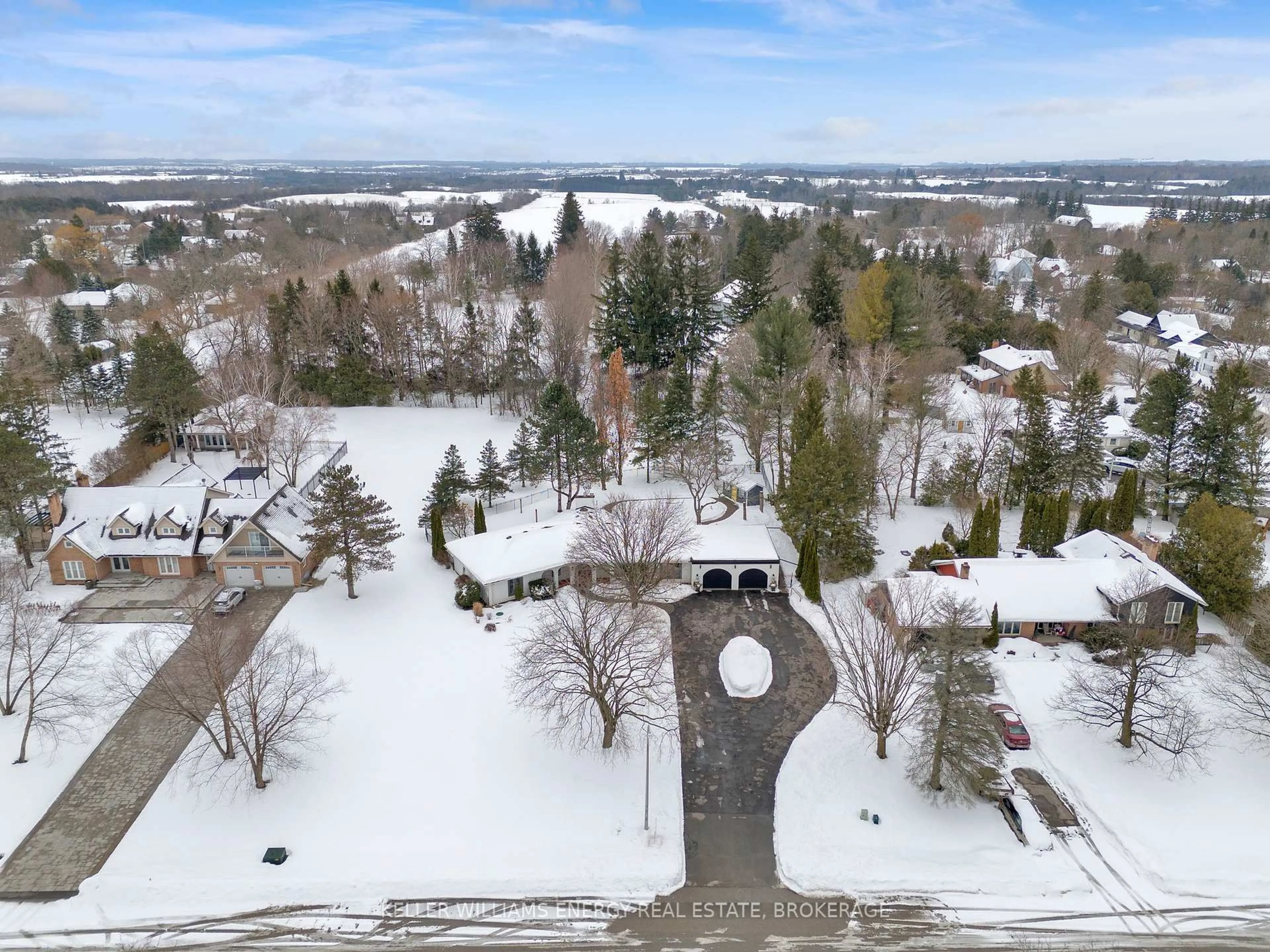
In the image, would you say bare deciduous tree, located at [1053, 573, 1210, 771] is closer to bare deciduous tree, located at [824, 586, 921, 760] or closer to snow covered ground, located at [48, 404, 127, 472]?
bare deciduous tree, located at [824, 586, 921, 760]

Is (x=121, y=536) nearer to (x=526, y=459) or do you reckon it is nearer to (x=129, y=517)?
(x=129, y=517)

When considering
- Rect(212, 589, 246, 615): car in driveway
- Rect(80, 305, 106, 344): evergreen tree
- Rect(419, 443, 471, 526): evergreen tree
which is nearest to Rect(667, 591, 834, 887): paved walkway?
Rect(419, 443, 471, 526): evergreen tree

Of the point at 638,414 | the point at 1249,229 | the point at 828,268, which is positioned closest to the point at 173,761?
the point at 638,414

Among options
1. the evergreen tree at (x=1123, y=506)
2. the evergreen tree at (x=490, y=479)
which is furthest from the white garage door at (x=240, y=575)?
the evergreen tree at (x=1123, y=506)

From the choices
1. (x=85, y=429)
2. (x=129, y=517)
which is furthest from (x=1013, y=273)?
(x=85, y=429)

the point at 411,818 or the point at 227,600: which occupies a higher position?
the point at 227,600

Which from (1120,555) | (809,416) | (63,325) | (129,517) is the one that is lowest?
(1120,555)

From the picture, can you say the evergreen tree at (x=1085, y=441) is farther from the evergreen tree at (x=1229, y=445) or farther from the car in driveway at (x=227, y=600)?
the car in driveway at (x=227, y=600)
